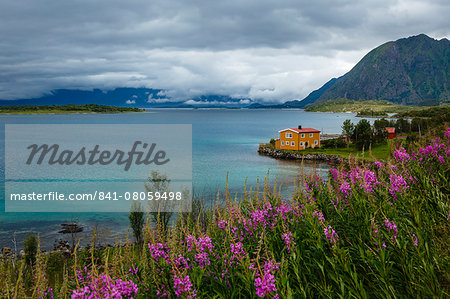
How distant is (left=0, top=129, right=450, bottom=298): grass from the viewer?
12.2 feet

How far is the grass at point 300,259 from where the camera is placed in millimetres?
3711

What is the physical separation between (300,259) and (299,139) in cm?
6949

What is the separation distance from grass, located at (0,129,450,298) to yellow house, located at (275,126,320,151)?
66.4m

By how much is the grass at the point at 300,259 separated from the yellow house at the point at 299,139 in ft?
218

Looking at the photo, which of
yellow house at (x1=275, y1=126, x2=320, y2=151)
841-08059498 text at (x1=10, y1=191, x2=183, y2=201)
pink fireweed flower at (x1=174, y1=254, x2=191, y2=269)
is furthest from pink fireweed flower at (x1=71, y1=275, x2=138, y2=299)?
yellow house at (x1=275, y1=126, x2=320, y2=151)

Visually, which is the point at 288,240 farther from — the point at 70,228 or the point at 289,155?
the point at 289,155

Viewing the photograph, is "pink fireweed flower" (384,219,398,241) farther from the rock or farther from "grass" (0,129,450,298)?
the rock

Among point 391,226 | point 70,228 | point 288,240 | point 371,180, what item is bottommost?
point 70,228

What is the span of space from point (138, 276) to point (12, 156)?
244 feet

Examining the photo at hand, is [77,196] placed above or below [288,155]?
below

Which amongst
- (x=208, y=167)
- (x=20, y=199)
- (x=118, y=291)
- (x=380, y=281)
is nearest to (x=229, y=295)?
(x=118, y=291)

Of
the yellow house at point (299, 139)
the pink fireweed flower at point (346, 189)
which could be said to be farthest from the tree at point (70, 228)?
the yellow house at point (299, 139)

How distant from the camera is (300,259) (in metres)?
4.66

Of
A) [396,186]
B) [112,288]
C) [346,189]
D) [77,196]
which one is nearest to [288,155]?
[77,196]
